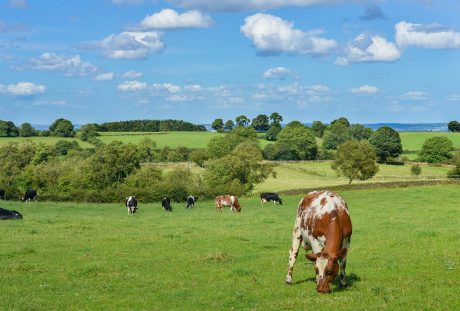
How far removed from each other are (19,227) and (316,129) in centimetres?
15959

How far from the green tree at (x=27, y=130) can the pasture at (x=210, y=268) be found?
12646cm

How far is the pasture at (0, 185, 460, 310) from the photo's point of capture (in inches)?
518

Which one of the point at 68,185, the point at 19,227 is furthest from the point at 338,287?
the point at 68,185

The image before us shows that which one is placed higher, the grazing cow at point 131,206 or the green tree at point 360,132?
the green tree at point 360,132

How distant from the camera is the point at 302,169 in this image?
114 metres

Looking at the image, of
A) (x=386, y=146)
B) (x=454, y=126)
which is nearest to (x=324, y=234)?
(x=386, y=146)

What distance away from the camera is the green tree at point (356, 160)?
261ft

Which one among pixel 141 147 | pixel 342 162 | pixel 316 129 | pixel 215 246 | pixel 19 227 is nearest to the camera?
pixel 215 246

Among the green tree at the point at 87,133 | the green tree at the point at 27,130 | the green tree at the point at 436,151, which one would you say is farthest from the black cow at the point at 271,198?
the green tree at the point at 27,130

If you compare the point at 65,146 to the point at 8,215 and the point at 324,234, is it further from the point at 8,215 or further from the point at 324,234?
the point at 324,234

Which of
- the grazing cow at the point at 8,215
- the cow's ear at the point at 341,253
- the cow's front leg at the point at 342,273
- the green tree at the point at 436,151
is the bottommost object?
the grazing cow at the point at 8,215

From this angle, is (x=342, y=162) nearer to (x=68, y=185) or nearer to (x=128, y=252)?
(x=68, y=185)

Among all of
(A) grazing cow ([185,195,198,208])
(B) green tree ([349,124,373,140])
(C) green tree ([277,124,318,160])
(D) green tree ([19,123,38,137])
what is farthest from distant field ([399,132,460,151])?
(A) grazing cow ([185,195,198,208])

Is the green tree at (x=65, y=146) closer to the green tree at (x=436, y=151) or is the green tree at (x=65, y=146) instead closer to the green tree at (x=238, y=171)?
the green tree at (x=238, y=171)
